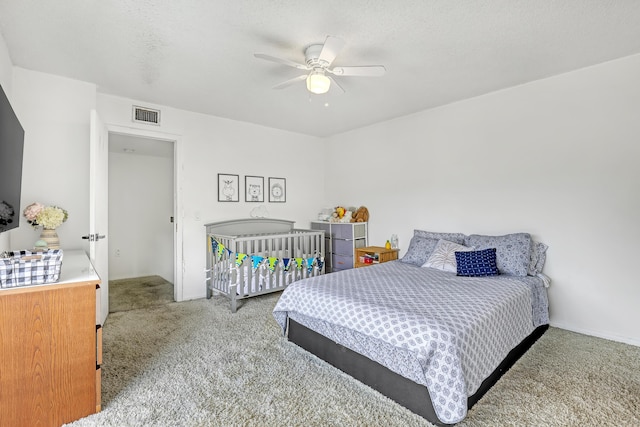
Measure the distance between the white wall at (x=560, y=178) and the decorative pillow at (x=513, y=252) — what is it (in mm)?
235

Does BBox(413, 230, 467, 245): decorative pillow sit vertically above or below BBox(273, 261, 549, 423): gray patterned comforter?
above

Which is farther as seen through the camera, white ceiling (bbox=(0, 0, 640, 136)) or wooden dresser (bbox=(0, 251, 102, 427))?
white ceiling (bbox=(0, 0, 640, 136))

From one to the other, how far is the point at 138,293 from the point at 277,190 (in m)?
2.45

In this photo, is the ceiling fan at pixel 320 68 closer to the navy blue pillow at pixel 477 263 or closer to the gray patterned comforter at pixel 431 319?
the gray patterned comforter at pixel 431 319

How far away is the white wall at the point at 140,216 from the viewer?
17.0 feet

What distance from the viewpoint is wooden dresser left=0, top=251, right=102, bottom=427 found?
1.59 m

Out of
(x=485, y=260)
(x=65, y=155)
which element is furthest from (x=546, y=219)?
(x=65, y=155)

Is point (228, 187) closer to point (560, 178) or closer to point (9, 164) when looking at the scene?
point (9, 164)

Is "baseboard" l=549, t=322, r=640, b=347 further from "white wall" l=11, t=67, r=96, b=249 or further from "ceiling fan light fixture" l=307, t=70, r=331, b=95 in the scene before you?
"white wall" l=11, t=67, r=96, b=249

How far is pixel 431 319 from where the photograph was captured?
1.82m

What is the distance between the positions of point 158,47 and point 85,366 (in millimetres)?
2270

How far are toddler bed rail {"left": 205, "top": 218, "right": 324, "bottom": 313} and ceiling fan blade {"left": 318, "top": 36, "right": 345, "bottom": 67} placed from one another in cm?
226

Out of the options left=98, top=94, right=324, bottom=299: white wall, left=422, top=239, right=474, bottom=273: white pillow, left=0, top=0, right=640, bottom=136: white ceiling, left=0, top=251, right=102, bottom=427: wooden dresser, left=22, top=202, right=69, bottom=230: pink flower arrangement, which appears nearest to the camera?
left=0, top=251, right=102, bottom=427: wooden dresser

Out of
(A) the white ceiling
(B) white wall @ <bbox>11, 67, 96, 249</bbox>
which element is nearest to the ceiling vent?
(A) the white ceiling
